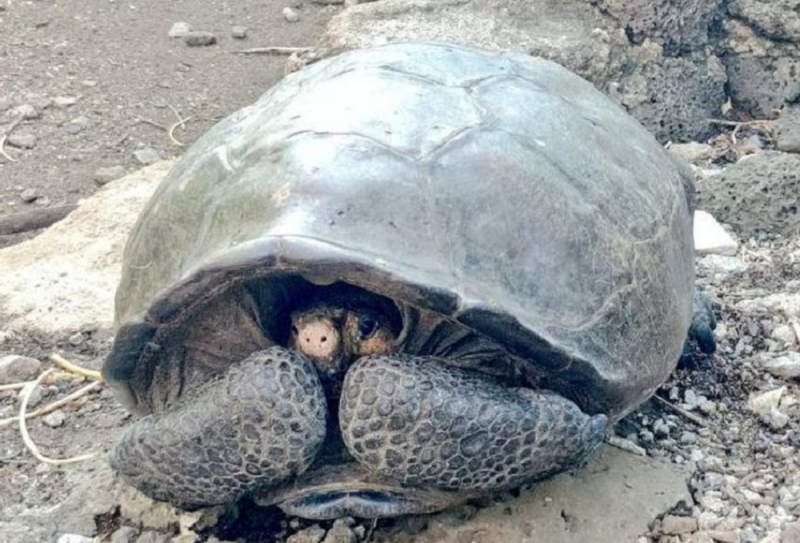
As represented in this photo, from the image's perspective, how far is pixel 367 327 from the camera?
2.28m

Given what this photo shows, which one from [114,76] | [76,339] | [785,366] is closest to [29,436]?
[76,339]

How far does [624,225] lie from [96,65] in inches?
161

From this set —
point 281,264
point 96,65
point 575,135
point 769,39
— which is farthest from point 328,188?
point 96,65

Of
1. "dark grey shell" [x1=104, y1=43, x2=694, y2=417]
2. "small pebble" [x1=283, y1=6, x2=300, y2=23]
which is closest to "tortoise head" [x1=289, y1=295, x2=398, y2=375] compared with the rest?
"dark grey shell" [x1=104, y1=43, x2=694, y2=417]

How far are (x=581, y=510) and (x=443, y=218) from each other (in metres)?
0.65

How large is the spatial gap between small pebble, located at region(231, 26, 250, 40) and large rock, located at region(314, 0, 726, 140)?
148 centimetres

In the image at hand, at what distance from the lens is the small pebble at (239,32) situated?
249 inches

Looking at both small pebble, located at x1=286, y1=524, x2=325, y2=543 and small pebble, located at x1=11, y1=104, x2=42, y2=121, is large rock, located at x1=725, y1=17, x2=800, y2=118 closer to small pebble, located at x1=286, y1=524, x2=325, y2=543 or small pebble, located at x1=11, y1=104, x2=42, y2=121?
small pebble, located at x1=11, y1=104, x2=42, y2=121

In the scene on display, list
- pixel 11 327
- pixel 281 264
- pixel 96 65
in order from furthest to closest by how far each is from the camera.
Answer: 1. pixel 96 65
2. pixel 11 327
3. pixel 281 264

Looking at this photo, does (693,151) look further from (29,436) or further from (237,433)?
(237,433)

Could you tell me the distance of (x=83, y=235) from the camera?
159 inches

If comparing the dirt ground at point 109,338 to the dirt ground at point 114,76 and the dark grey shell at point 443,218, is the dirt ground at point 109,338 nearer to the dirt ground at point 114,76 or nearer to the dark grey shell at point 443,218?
the dirt ground at point 114,76

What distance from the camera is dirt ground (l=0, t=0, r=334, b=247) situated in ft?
16.5

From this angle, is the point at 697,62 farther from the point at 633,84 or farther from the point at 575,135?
the point at 575,135
